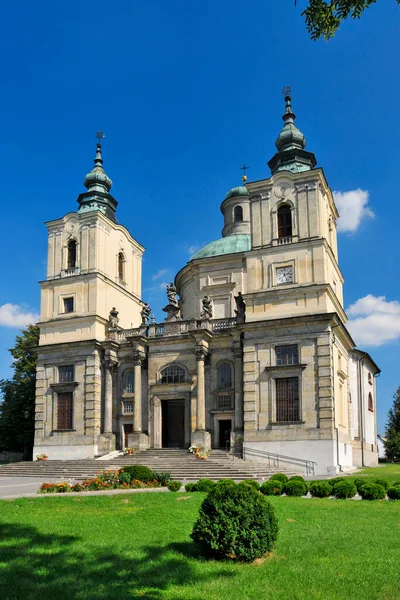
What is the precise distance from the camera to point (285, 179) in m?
38.5

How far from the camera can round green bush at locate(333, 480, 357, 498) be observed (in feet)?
66.0

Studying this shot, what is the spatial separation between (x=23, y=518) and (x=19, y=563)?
514 centimetres

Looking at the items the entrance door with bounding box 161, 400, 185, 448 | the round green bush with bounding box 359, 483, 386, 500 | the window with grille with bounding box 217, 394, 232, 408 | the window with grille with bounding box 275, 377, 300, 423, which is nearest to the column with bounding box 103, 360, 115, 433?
the entrance door with bounding box 161, 400, 185, 448

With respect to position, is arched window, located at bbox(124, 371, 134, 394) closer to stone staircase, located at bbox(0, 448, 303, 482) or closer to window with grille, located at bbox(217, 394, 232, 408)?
stone staircase, located at bbox(0, 448, 303, 482)

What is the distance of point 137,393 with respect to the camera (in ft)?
133

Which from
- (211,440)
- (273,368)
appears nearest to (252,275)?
(273,368)

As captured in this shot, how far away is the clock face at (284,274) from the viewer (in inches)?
1452

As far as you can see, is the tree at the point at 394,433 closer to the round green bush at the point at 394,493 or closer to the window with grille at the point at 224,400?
the window with grille at the point at 224,400

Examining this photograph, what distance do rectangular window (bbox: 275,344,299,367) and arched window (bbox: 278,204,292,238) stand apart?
7.47 meters

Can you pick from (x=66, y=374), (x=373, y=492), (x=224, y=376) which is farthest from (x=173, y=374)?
(x=373, y=492)

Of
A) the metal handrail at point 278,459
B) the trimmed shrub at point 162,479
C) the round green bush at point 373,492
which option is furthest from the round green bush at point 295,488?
the metal handrail at point 278,459

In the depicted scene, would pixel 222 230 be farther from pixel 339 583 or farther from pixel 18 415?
pixel 339 583

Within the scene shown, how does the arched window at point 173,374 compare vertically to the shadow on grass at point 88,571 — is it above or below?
above

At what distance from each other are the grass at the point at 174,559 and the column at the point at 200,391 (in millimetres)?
21921
